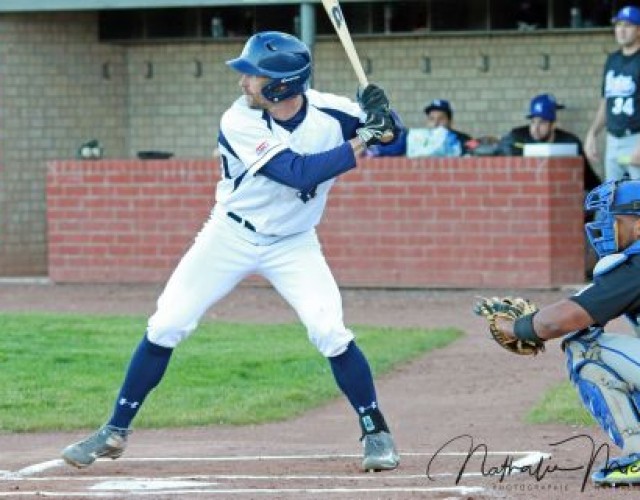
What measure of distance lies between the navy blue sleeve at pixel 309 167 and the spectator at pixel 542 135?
27.1 feet

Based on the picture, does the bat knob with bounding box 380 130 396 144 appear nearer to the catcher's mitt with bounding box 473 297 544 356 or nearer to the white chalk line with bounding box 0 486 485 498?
the catcher's mitt with bounding box 473 297 544 356

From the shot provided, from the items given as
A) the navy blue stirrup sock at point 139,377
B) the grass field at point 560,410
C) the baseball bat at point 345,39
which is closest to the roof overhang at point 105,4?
the grass field at point 560,410

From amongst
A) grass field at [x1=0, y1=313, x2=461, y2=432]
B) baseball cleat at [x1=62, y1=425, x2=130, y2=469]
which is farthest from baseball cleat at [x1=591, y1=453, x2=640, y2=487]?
grass field at [x1=0, y1=313, x2=461, y2=432]

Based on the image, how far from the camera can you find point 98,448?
753 centimetres

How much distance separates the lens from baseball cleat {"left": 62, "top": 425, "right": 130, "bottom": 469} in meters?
7.51

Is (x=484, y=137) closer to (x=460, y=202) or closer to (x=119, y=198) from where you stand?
(x=460, y=202)

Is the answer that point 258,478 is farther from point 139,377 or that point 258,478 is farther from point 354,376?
point 139,377

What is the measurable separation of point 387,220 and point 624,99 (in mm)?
2571

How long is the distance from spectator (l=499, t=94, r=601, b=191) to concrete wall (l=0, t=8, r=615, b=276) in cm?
122

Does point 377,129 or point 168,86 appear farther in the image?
point 168,86

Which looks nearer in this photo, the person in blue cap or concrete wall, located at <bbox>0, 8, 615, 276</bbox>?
the person in blue cap

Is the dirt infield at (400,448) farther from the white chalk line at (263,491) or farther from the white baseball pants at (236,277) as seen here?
the white baseball pants at (236,277)
